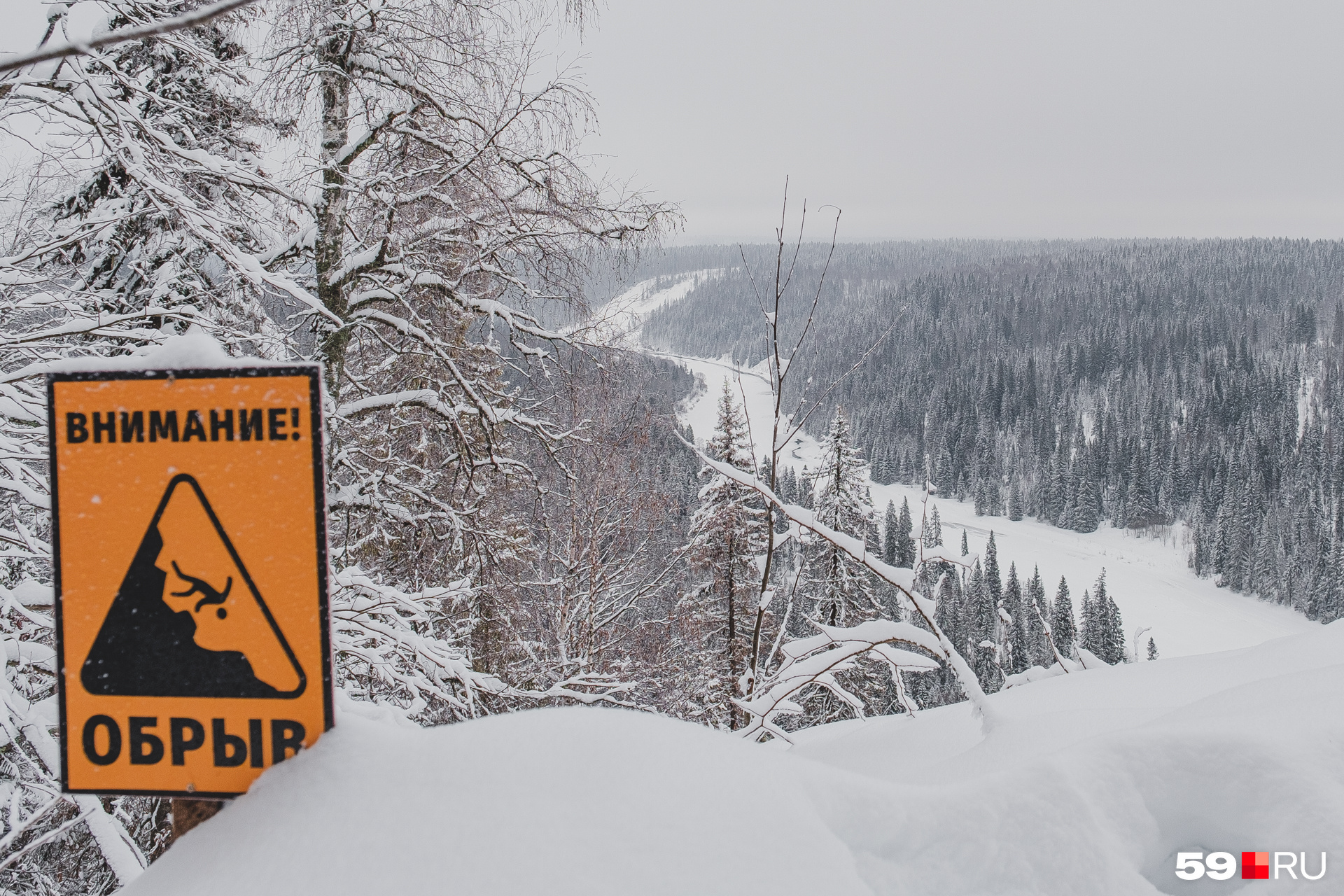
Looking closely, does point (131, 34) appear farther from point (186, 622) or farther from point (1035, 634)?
point (1035, 634)

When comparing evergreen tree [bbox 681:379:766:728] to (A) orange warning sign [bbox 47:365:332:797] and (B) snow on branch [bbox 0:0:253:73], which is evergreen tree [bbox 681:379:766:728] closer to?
(A) orange warning sign [bbox 47:365:332:797]

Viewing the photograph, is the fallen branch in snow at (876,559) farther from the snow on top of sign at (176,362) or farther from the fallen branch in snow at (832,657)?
the snow on top of sign at (176,362)

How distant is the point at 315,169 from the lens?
4766 millimetres

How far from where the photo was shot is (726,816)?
1093mm

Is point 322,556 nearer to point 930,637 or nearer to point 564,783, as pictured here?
point 564,783

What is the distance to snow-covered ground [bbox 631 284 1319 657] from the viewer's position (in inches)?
2571

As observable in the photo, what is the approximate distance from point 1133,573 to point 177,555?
9399cm

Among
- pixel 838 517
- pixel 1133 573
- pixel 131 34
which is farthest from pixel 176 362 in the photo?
pixel 1133 573

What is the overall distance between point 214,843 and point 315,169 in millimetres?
4695

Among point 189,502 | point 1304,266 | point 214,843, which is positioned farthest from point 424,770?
point 1304,266

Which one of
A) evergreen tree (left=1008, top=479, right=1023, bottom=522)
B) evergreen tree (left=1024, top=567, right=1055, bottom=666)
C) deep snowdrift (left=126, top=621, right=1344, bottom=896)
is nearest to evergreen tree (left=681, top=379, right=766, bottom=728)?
deep snowdrift (left=126, top=621, right=1344, bottom=896)

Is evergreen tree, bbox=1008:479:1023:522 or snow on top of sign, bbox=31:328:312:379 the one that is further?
evergreen tree, bbox=1008:479:1023:522

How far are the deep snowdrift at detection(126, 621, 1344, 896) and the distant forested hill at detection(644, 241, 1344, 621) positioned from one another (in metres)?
61.0

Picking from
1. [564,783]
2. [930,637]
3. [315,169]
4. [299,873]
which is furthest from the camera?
[315,169]
